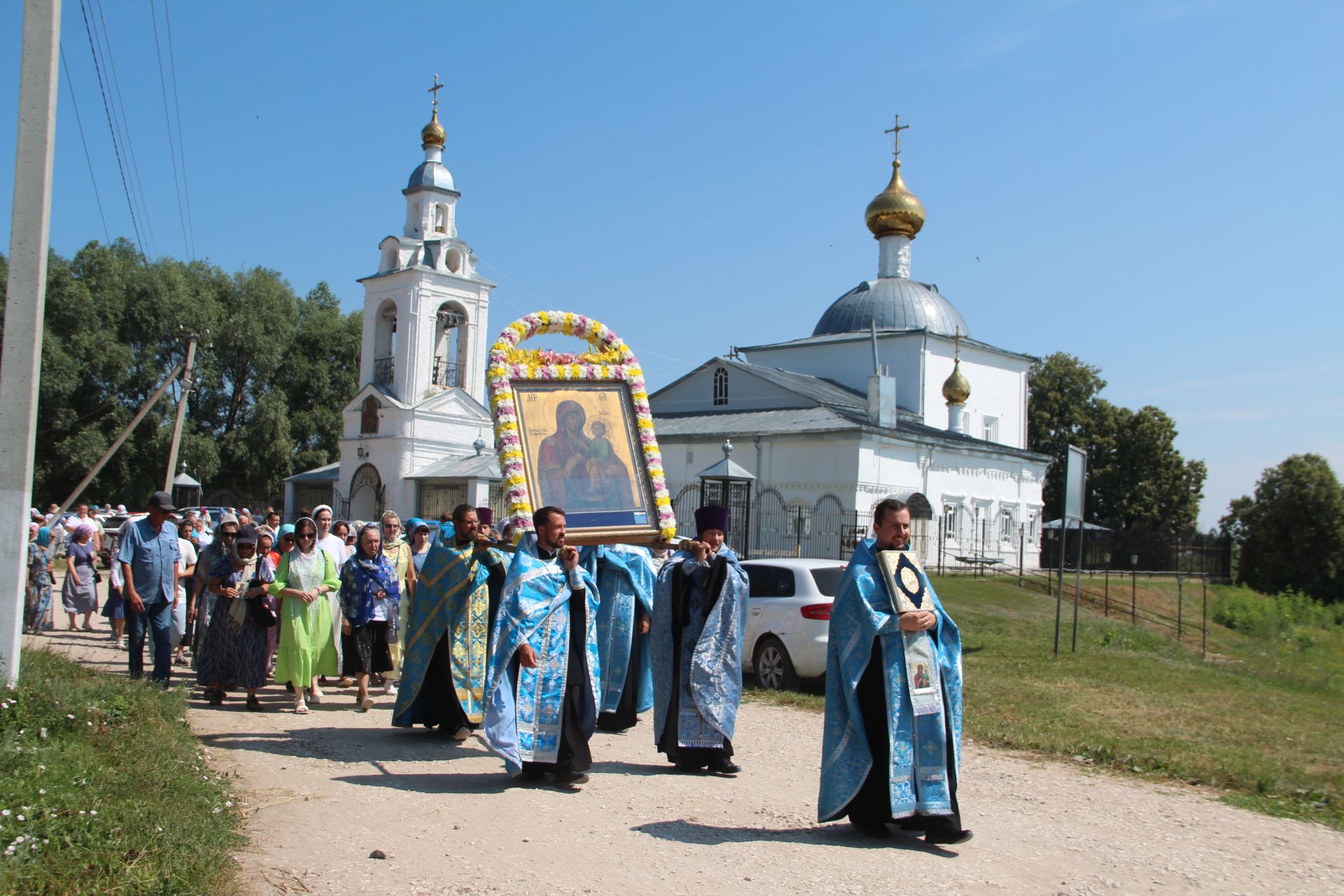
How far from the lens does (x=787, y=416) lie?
3356 cm

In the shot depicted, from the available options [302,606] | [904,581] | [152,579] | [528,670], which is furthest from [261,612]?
[904,581]

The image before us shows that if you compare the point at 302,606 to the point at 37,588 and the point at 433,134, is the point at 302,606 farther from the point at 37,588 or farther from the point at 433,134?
the point at 433,134

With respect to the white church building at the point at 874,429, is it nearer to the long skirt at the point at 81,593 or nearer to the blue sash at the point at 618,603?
the long skirt at the point at 81,593

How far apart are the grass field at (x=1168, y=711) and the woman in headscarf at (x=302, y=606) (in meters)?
4.31

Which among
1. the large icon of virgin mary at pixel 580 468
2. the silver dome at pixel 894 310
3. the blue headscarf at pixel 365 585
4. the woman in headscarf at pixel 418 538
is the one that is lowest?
the blue headscarf at pixel 365 585

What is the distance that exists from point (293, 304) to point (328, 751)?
4470cm

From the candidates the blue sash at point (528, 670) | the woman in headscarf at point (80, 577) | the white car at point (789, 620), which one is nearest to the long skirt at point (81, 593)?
the woman in headscarf at point (80, 577)

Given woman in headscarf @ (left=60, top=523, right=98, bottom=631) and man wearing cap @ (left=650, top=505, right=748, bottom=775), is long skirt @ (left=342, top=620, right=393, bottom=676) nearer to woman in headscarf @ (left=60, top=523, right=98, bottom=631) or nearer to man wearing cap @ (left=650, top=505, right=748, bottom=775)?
man wearing cap @ (left=650, top=505, right=748, bottom=775)

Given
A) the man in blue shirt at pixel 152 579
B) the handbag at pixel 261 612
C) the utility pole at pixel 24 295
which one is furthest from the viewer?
the handbag at pixel 261 612

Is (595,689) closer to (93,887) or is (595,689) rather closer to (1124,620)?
(93,887)

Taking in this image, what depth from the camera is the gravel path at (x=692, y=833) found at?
5242mm

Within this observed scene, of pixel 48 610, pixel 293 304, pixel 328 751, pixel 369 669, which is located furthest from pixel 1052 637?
pixel 293 304

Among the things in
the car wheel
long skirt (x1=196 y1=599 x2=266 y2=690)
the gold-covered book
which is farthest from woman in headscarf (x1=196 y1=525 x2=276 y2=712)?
the gold-covered book

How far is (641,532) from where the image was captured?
26.8 feet
